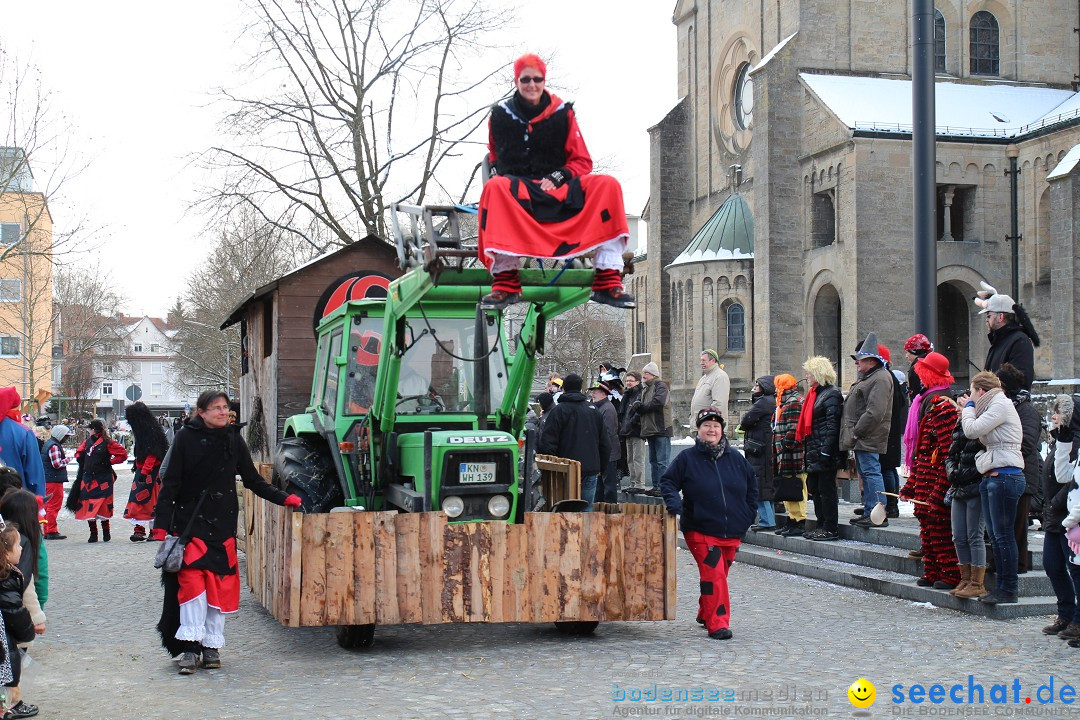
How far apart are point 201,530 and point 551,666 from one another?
96.9 inches

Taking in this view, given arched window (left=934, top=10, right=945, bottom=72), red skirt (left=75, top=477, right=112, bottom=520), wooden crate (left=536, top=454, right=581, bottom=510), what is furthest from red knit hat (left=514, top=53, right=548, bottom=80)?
arched window (left=934, top=10, right=945, bottom=72)

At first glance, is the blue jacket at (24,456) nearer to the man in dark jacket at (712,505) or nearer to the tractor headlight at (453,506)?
the tractor headlight at (453,506)

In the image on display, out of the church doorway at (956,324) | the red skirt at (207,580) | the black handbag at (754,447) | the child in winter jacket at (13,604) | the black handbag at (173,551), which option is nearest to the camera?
the child in winter jacket at (13,604)

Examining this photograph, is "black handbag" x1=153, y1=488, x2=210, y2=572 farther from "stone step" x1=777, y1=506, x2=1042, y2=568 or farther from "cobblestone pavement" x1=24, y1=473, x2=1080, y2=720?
"stone step" x1=777, y1=506, x2=1042, y2=568

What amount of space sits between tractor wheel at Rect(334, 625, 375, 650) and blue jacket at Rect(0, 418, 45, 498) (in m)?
3.16

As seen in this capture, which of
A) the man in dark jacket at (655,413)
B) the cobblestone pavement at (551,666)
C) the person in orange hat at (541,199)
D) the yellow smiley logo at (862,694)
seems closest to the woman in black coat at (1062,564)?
the cobblestone pavement at (551,666)

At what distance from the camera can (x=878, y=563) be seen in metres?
11.4

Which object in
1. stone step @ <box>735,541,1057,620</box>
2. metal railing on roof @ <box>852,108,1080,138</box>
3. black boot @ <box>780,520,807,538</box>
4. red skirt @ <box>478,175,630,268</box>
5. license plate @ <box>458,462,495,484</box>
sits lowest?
stone step @ <box>735,541,1057,620</box>

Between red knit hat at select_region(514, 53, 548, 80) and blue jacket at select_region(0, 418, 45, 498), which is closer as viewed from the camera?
red knit hat at select_region(514, 53, 548, 80)

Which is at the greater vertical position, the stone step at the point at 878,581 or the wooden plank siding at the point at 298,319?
the wooden plank siding at the point at 298,319

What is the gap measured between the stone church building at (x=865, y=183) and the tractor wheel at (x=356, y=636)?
31251 millimetres

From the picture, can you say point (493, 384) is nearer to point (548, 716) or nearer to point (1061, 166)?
point (548, 716)

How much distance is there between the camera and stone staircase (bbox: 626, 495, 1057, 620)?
9359 millimetres

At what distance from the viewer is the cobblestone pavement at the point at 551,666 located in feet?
21.1
